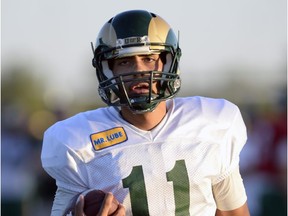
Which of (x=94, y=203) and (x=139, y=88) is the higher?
(x=139, y=88)

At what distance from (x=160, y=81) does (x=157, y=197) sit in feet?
1.59

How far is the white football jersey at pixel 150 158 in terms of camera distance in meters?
3.69

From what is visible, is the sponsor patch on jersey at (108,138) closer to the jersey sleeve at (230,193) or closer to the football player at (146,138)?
the football player at (146,138)

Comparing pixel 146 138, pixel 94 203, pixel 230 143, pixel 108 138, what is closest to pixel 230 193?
pixel 230 143

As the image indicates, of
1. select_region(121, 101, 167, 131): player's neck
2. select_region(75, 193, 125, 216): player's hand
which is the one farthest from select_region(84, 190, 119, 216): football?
select_region(121, 101, 167, 131): player's neck

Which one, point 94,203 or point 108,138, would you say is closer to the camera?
point 94,203

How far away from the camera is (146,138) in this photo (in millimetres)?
3775

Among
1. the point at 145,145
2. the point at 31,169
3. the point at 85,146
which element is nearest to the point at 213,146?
the point at 145,145

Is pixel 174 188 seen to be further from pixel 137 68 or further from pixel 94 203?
pixel 137 68

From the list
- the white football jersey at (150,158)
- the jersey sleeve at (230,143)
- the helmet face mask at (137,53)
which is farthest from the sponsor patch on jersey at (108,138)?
the jersey sleeve at (230,143)

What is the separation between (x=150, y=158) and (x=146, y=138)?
95 mm

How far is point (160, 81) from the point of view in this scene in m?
3.82

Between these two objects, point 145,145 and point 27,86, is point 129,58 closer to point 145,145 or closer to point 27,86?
point 145,145

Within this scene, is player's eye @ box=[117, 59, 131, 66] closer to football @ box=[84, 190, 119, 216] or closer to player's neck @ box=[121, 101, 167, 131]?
player's neck @ box=[121, 101, 167, 131]
